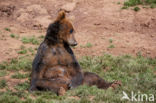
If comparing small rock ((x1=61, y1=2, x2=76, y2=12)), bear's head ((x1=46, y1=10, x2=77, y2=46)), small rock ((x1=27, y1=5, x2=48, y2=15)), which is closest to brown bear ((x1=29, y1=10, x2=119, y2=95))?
bear's head ((x1=46, y1=10, x2=77, y2=46))

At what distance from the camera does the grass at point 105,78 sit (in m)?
6.44

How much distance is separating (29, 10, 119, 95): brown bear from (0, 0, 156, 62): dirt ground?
3386 mm

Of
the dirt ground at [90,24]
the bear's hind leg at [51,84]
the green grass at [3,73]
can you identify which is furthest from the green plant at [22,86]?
the dirt ground at [90,24]

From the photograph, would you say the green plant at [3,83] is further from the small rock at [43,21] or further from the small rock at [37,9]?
the small rock at [37,9]

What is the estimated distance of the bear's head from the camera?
706cm

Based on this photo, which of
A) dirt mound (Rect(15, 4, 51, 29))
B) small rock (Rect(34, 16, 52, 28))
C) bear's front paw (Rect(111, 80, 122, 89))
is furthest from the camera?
dirt mound (Rect(15, 4, 51, 29))

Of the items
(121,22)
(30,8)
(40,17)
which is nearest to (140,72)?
(121,22)

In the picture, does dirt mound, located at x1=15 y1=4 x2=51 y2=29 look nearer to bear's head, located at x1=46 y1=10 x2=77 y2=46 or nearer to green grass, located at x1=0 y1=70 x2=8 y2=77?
green grass, located at x1=0 y1=70 x2=8 y2=77

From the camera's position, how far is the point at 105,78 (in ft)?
27.1

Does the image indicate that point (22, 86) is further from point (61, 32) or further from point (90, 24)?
point (90, 24)

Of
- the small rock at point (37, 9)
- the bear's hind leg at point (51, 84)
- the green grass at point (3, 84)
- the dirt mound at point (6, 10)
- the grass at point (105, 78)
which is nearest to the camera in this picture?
the grass at point (105, 78)

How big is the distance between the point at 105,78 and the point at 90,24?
5.94 metres

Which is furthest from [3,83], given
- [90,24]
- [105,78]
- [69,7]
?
[69,7]

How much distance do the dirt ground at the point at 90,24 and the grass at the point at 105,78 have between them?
3.16ft
